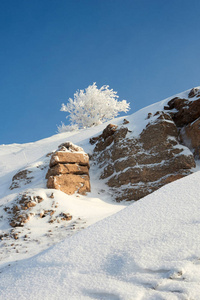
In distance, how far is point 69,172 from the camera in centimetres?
594

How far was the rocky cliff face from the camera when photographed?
6098 mm

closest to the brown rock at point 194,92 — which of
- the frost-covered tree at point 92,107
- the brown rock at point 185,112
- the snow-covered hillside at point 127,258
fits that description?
the brown rock at point 185,112

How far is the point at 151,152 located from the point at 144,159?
324 mm

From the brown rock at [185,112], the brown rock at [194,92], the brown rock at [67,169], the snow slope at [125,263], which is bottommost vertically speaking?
the snow slope at [125,263]

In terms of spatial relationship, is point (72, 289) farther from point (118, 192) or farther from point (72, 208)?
point (118, 192)

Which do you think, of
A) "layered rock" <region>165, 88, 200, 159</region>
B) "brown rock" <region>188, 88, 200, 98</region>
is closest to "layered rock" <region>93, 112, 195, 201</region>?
"layered rock" <region>165, 88, 200, 159</region>

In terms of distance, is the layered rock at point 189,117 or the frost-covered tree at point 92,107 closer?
the layered rock at point 189,117

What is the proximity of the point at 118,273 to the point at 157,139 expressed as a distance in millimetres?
5580

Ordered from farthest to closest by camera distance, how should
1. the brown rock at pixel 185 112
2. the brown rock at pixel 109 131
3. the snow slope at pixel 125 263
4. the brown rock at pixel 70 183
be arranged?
1. the brown rock at pixel 109 131
2. the brown rock at pixel 185 112
3. the brown rock at pixel 70 183
4. the snow slope at pixel 125 263

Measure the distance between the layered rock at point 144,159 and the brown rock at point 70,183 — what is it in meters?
0.84

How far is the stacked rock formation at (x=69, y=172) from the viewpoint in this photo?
562 cm

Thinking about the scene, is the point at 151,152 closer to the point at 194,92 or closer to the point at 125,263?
the point at 194,92

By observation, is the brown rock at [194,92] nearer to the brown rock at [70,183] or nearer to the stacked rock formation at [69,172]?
the stacked rock formation at [69,172]

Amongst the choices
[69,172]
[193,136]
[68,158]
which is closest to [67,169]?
[69,172]
